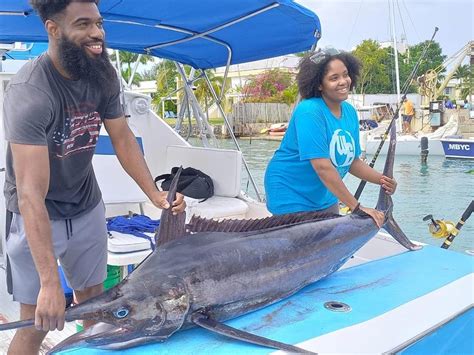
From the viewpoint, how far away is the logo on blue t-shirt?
2.51m

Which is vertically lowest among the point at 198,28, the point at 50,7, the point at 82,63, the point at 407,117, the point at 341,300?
the point at 341,300

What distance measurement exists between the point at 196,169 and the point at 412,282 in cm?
273

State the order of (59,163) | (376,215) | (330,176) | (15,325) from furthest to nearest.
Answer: (376,215)
(330,176)
(59,163)
(15,325)

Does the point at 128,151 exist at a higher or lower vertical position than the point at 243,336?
higher

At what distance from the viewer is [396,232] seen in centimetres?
274

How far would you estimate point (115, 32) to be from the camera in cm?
380

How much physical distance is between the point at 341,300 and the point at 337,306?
9cm

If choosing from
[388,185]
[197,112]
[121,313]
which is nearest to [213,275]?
[121,313]

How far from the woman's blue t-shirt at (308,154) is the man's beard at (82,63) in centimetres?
101

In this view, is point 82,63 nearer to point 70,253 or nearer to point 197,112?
point 70,253

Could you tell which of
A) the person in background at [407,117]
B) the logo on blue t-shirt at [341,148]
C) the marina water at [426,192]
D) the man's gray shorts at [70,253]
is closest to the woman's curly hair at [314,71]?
the logo on blue t-shirt at [341,148]

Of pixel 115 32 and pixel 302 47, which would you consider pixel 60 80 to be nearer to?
pixel 115 32

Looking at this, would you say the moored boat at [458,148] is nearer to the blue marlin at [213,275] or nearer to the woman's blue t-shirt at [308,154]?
the woman's blue t-shirt at [308,154]

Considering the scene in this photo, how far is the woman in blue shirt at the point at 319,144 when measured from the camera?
7.89ft
